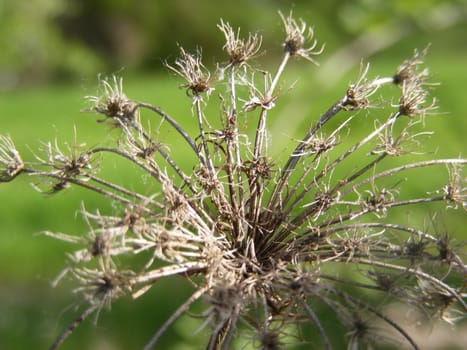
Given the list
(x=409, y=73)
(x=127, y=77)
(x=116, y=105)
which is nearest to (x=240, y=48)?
(x=116, y=105)

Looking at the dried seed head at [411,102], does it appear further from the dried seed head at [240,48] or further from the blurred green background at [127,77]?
the dried seed head at [240,48]

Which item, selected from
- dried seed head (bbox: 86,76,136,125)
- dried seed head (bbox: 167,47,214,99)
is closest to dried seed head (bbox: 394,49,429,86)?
dried seed head (bbox: 167,47,214,99)

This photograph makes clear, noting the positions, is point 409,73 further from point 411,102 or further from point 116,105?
point 116,105

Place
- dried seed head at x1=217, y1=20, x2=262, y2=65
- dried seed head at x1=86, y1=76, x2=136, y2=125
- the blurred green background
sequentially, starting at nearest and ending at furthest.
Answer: dried seed head at x1=86, y1=76, x2=136, y2=125, dried seed head at x1=217, y1=20, x2=262, y2=65, the blurred green background

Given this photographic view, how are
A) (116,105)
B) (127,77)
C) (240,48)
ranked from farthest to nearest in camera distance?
(127,77) → (240,48) → (116,105)

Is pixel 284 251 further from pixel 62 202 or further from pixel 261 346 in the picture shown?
pixel 62 202

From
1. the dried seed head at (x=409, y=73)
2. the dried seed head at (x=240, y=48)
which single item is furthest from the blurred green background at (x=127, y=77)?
the dried seed head at (x=409, y=73)

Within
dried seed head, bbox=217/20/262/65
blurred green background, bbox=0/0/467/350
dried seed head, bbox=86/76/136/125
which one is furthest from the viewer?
blurred green background, bbox=0/0/467/350

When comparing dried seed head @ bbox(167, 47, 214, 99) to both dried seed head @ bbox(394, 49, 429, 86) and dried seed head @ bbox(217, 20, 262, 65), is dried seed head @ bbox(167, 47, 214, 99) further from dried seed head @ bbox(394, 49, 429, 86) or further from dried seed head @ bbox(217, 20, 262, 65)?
dried seed head @ bbox(394, 49, 429, 86)

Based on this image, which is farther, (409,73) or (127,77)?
(127,77)
